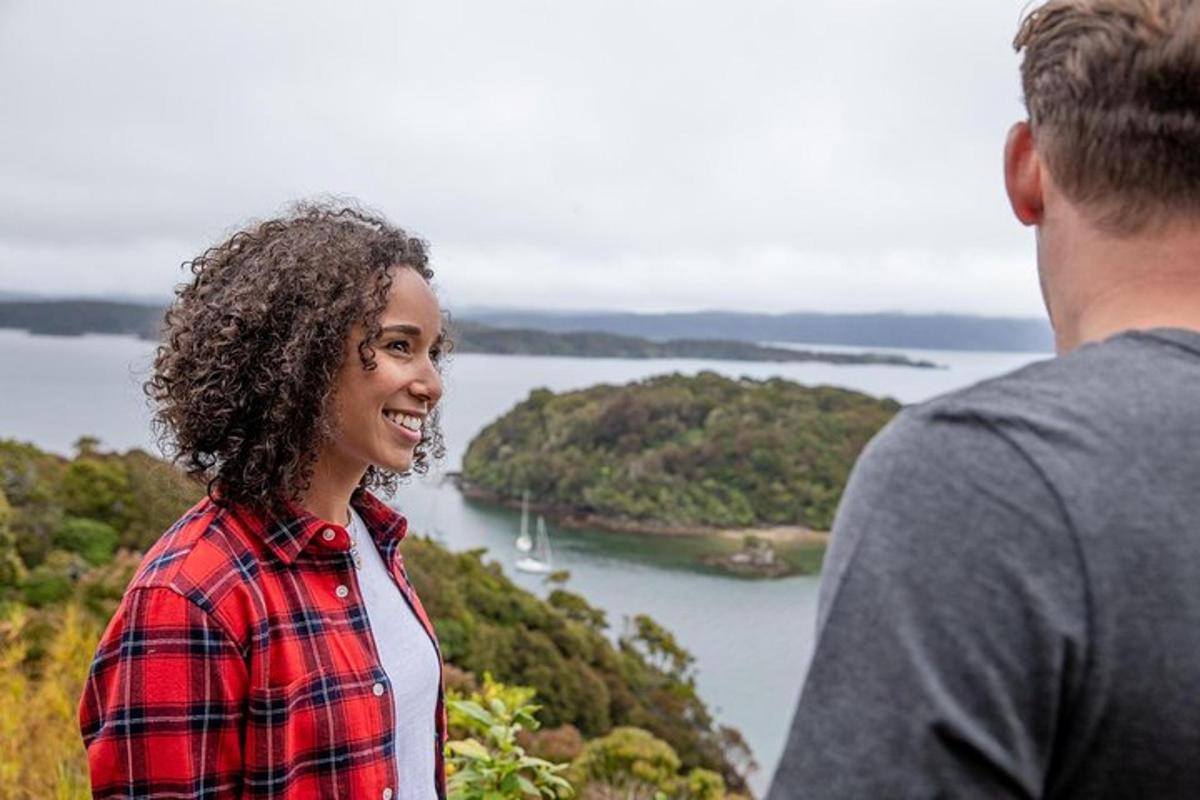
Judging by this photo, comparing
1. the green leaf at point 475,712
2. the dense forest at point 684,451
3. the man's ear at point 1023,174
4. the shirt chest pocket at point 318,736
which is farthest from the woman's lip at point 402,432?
the dense forest at point 684,451

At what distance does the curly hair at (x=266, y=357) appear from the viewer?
1.30 m

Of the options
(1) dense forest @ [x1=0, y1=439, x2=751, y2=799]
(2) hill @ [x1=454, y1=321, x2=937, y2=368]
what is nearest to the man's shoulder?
(1) dense forest @ [x1=0, y1=439, x2=751, y2=799]

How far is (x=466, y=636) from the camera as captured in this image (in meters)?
15.6

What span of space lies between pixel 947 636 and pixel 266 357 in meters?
1.04

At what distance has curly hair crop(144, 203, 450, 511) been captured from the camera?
130 centimetres

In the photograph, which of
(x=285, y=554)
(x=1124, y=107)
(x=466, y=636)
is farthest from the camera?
(x=466, y=636)

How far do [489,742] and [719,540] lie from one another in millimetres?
42716

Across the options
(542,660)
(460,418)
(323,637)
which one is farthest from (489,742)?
(460,418)

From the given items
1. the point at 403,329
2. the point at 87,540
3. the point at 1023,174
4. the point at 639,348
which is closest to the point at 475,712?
the point at 403,329

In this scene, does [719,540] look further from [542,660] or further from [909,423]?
[909,423]

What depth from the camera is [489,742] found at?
85.1 inches

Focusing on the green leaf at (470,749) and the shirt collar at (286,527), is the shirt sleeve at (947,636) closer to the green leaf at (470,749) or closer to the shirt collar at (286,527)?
the shirt collar at (286,527)

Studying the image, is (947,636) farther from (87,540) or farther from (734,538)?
(734,538)

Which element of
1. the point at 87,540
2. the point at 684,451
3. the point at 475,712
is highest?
the point at 475,712
